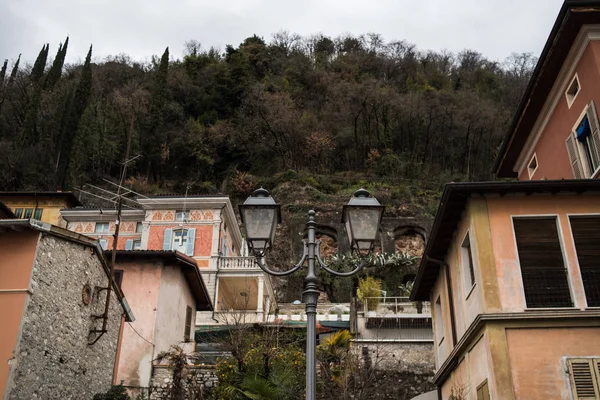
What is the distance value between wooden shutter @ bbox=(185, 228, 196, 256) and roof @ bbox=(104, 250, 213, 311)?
1038cm

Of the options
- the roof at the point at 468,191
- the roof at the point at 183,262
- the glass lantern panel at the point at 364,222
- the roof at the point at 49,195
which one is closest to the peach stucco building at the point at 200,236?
the roof at the point at 49,195

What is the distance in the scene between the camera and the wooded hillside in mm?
53428

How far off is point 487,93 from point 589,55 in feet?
207

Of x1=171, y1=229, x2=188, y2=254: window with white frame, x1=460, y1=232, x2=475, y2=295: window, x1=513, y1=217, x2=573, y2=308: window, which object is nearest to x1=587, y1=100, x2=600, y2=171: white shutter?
x1=513, y1=217, x2=573, y2=308: window

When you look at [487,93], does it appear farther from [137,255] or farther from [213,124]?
[137,255]

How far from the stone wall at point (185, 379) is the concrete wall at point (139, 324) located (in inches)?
10.3

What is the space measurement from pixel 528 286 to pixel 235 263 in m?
23.6

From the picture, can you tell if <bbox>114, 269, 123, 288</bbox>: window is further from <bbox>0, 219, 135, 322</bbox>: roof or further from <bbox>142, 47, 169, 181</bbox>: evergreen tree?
<bbox>142, 47, 169, 181</bbox>: evergreen tree

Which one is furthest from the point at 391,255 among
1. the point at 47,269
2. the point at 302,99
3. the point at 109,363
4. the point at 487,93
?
the point at 487,93

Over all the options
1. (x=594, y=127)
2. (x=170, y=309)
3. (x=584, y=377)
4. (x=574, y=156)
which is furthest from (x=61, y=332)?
(x=594, y=127)

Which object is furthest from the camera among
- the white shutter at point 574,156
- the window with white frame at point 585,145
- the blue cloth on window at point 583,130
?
the white shutter at point 574,156

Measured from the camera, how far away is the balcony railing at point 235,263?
109 feet

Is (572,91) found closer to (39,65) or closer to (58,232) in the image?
(58,232)

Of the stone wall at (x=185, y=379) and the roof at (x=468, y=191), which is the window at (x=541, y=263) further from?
the stone wall at (x=185, y=379)
